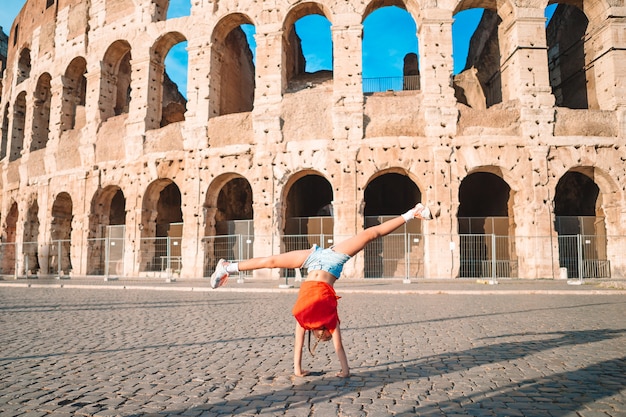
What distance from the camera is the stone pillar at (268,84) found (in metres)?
14.9

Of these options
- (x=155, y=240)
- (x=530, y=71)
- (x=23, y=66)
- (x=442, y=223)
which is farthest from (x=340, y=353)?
(x=23, y=66)

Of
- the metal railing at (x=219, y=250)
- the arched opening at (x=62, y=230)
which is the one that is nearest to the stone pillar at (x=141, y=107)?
the metal railing at (x=219, y=250)

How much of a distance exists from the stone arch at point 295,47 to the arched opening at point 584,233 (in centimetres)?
1090

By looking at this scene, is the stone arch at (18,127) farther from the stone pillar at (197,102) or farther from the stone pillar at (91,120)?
the stone pillar at (197,102)

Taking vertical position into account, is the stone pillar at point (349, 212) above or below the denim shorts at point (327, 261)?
above

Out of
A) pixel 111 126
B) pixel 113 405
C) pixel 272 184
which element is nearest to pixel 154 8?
pixel 111 126

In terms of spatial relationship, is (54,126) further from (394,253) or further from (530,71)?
(530,71)

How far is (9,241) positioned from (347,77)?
797 inches

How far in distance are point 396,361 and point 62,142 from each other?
20.1 m

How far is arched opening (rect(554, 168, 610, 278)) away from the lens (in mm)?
14000

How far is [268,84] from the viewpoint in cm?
1517

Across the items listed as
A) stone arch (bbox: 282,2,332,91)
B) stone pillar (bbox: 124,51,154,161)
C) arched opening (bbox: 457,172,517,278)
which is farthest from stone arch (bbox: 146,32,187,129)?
arched opening (bbox: 457,172,517,278)

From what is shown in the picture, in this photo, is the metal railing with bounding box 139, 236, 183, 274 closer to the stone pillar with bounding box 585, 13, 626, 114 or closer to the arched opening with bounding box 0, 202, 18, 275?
the arched opening with bounding box 0, 202, 18, 275

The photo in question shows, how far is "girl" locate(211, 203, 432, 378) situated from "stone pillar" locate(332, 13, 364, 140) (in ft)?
37.7
